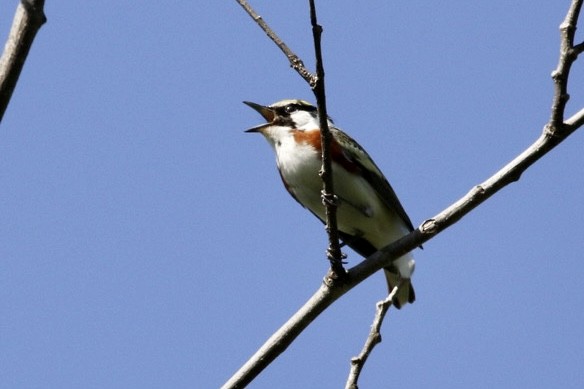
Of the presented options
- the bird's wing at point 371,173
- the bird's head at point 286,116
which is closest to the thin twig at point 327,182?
the bird's wing at point 371,173

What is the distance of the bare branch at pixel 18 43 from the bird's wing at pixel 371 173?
15.5 feet

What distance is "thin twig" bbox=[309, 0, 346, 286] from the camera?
3947mm

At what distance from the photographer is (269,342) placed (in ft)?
13.6

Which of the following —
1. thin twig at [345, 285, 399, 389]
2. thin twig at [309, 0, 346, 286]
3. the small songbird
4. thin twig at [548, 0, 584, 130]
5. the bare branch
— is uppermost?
the small songbird

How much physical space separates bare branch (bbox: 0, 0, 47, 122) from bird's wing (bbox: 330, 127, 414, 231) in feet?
15.5

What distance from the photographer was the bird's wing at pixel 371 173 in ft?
24.7

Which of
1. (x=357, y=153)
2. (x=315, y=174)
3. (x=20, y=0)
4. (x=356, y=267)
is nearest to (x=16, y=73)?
(x=20, y=0)

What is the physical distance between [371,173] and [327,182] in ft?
9.46

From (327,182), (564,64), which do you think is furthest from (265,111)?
(564,64)

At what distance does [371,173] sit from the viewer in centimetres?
759

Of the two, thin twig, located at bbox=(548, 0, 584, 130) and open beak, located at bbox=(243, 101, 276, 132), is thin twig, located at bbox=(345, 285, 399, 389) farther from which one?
open beak, located at bbox=(243, 101, 276, 132)

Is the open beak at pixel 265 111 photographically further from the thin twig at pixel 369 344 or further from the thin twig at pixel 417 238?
the thin twig at pixel 369 344

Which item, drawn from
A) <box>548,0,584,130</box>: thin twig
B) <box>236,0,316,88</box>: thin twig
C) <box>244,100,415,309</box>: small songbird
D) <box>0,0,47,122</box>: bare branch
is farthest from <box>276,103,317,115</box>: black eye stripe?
<box>0,0,47,122</box>: bare branch

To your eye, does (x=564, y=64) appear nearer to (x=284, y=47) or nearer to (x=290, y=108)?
(x=284, y=47)
